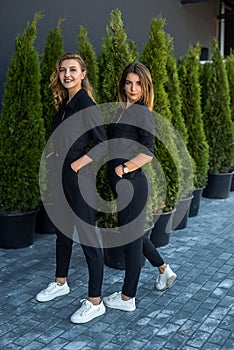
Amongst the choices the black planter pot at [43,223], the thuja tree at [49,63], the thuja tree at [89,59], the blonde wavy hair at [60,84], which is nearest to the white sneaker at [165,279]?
the blonde wavy hair at [60,84]

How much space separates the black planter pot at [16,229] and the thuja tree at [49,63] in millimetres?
884

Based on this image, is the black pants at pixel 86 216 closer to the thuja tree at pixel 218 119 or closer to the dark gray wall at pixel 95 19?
the dark gray wall at pixel 95 19

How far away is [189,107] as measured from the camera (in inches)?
223

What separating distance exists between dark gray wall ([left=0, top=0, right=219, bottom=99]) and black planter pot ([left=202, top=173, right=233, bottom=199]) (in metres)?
2.38

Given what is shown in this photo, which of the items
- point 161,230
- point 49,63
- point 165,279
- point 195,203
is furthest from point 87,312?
point 195,203

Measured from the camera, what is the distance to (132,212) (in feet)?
9.84

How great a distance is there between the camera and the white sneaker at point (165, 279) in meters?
3.49

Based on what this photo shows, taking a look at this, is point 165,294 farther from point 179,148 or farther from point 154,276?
point 179,148

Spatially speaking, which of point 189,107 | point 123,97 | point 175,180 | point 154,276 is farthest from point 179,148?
point 123,97

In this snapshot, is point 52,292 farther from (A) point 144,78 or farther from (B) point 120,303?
(A) point 144,78

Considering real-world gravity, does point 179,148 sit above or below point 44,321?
above

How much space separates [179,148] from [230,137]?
1.86 meters

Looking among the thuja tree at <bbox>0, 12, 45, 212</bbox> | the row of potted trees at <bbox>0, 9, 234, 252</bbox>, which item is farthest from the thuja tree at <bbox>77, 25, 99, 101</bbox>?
the thuja tree at <bbox>0, 12, 45, 212</bbox>

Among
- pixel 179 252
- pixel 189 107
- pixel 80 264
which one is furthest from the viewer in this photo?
pixel 189 107
